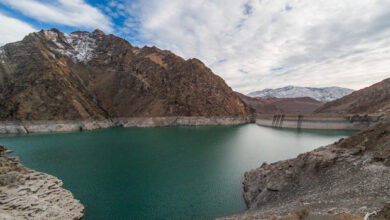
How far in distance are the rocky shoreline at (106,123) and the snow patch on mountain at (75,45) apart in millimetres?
44769

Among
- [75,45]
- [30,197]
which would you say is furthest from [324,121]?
[75,45]

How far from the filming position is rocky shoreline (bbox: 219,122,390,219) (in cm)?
786

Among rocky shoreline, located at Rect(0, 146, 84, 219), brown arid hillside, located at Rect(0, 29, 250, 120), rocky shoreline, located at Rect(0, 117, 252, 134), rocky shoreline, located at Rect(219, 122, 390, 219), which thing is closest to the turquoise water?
rocky shoreline, located at Rect(0, 146, 84, 219)

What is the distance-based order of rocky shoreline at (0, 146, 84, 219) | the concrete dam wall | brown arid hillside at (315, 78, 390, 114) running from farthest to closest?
brown arid hillside at (315, 78, 390, 114), the concrete dam wall, rocky shoreline at (0, 146, 84, 219)

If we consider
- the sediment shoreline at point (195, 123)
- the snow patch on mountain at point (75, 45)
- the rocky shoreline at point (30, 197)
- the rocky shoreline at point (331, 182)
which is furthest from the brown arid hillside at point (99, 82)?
the rocky shoreline at point (331, 182)

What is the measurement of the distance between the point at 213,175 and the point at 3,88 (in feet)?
A: 247

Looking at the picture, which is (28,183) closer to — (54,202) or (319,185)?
(54,202)

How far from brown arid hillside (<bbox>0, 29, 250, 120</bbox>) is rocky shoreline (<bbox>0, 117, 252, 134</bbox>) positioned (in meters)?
2.03

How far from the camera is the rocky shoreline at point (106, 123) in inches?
2045

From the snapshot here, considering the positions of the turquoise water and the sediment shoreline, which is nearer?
the turquoise water

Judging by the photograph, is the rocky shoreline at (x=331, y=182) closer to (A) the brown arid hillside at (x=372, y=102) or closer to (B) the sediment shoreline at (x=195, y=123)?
(B) the sediment shoreline at (x=195, y=123)

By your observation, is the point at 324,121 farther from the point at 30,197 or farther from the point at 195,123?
the point at 30,197

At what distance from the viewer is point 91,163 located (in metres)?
24.2

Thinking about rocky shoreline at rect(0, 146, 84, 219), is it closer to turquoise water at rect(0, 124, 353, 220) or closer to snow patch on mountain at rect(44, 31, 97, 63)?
turquoise water at rect(0, 124, 353, 220)
